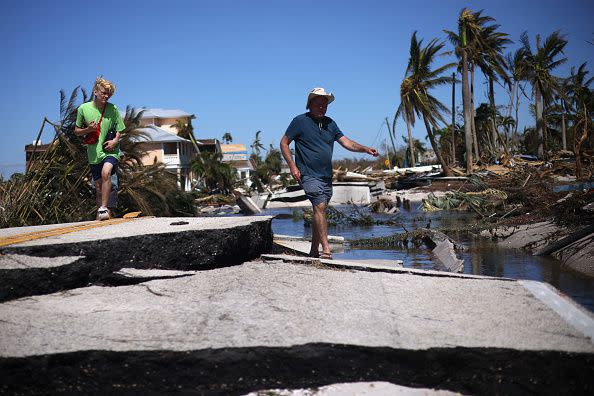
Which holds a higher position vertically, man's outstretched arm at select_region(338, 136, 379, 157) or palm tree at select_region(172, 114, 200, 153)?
palm tree at select_region(172, 114, 200, 153)

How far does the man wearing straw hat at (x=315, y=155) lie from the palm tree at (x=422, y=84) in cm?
3758

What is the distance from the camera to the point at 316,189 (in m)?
5.61

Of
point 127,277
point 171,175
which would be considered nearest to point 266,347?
point 127,277

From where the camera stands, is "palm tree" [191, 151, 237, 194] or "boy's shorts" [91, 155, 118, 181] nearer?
"boy's shorts" [91, 155, 118, 181]

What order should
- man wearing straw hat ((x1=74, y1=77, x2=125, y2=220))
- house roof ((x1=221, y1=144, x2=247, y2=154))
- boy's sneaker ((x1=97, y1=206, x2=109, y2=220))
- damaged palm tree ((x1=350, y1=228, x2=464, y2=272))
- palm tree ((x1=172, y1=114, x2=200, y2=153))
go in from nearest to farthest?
1. boy's sneaker ((x1=97, y1=206, x2=109, y2=220))
2. man wearing straw hat ((x1=74, y1=77, x2=125, y2=220))
3. damaged palm tree ((x1=350, y1=228, x2=464, y2=272))
4. palm tree ((x1=172, y1=114, x2=200, y2=153))
5. house roof ((x1=221, y1=144, x2=247, y2=154))

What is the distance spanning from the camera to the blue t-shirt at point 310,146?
5621 mm

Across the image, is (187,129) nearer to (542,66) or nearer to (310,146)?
(542,66)

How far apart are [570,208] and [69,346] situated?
6963 mm

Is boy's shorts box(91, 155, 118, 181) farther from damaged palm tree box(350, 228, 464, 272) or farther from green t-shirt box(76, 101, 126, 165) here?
damaged palm tree box(350, 228, 464, 272)

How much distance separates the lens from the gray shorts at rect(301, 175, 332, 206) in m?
5.61

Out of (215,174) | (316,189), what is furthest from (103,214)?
(215,174)

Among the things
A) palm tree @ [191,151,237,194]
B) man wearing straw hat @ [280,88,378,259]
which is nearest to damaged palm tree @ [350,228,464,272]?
man wearing straw hat @ [280,88,378,259]

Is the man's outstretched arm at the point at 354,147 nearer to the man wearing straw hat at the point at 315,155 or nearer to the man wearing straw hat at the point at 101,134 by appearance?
the man wearing straw hat at the point at 315,155

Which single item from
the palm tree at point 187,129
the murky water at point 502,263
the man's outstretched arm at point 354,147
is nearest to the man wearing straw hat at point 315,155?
the man's outstretched arm at point 354,147
